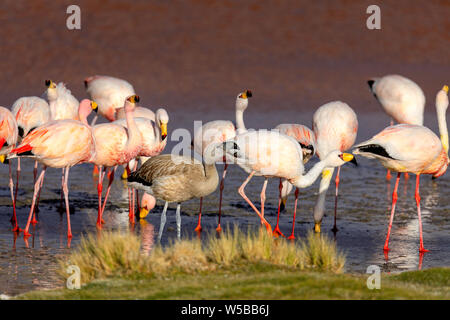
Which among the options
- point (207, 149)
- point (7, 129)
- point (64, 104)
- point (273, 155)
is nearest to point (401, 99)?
point (273, 155)

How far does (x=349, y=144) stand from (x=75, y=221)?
17.2ft

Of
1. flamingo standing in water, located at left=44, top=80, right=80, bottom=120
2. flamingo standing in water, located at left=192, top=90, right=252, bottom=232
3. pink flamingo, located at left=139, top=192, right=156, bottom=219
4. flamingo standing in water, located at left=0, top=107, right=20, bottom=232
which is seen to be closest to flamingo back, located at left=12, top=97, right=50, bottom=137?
flamingo standing in water, located at left=44, top=80, right=80, bottom=120

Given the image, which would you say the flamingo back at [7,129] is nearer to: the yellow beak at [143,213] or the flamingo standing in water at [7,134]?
the flamingo standing in water at [7,134]

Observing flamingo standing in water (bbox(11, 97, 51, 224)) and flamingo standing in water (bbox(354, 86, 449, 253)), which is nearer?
flamingo standing in water (bbox(354, 86, 449, 253))

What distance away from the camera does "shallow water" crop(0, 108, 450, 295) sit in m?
11.5

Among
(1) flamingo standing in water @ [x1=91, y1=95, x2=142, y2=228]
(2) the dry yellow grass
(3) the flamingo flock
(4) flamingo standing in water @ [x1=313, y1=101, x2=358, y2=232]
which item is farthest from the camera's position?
(4) flamingo standing in water @ [x1=313, y1=101, x2=358, y2=232]

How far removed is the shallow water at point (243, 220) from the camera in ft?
37.6

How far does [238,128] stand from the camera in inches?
611

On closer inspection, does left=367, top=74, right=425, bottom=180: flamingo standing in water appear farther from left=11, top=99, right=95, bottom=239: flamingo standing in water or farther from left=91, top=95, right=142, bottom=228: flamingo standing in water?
left=11, top=99, right=95, bottom=239: flamingo standing in water

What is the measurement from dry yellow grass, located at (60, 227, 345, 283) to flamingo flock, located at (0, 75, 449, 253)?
2.39m

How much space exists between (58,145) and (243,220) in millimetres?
3899

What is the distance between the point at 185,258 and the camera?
945 centimetres

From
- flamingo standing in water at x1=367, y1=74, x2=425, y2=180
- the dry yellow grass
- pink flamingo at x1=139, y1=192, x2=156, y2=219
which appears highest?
flamingo standing in water at x1=367, y1=74, x2=425, y2=180
